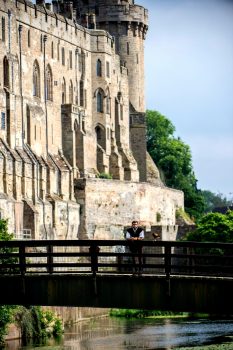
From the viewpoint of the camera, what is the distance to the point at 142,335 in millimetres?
82688

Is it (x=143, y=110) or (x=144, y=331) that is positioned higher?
(x=143, y=110)

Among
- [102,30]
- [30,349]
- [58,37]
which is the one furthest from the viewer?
[102,30]

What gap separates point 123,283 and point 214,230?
69.0m

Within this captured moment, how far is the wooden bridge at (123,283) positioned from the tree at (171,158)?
106925 millimetres

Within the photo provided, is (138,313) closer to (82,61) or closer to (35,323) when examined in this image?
(35,323)

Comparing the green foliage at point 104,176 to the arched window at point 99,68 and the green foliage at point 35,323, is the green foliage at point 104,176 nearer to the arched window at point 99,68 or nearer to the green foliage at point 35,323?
the arched window at point 99,68

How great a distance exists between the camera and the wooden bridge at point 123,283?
4600cm

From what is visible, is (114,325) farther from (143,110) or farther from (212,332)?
(143,110)

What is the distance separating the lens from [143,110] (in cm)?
14662

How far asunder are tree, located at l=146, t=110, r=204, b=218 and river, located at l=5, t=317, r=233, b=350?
59.0 metres

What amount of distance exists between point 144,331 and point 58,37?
151 feet

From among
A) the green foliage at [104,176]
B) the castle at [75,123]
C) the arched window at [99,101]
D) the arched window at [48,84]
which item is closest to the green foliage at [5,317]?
the castle at [75,123]

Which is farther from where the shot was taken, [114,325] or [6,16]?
[6,16]

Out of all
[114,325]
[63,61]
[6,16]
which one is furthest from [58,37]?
[114,325]
